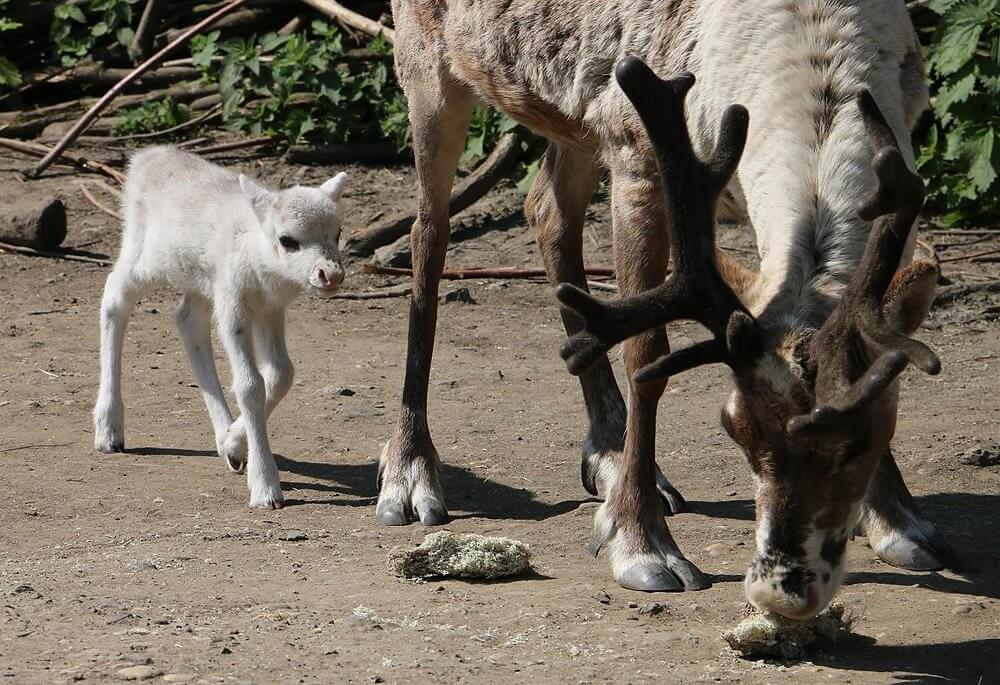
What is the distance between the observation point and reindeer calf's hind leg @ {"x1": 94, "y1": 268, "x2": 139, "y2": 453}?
6660 mm

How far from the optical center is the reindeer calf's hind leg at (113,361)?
666cm

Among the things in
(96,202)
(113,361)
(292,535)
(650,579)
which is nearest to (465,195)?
(96,202)

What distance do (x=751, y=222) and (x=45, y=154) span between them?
8.03 metres

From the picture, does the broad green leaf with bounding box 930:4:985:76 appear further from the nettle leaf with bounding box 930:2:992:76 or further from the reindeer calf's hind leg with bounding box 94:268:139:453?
the reindeer calf's hind leg with bounding box 94:268:139:453

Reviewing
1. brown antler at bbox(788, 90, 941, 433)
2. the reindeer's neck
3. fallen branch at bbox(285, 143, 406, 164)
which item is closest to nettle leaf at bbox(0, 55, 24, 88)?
fallen branch at bbox(285, 143, 406, 164)

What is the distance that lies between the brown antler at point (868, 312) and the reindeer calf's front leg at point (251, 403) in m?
2.77

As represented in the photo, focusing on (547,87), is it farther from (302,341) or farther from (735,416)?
(302,341)

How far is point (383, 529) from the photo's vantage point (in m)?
5.91

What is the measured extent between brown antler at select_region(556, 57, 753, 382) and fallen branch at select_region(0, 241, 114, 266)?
21.7 feet

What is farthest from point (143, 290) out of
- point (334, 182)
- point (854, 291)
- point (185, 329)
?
point (854, 291)

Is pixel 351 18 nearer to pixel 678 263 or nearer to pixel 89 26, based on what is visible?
pixel 89 26

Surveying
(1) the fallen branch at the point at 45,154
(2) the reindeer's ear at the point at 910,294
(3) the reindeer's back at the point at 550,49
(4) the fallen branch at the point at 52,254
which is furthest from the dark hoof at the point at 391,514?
(1) the fallen branch at the point at 45,154

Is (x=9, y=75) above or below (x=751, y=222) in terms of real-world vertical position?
above

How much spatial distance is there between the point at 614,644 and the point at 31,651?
174 cm
